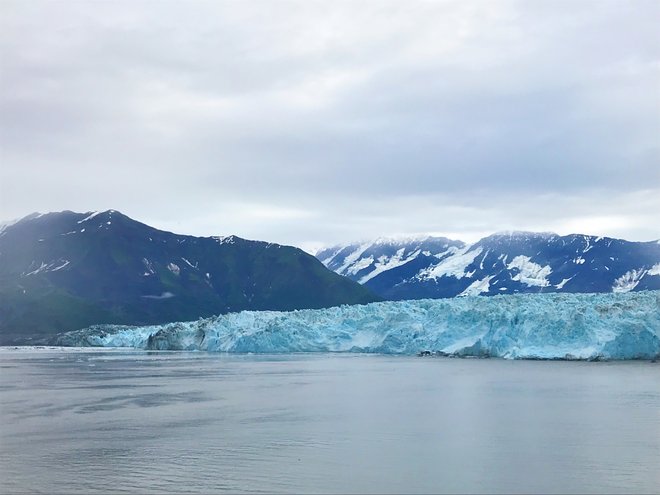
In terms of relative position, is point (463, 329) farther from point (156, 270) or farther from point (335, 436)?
point (156, 270)

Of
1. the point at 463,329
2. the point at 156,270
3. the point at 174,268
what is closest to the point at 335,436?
the point at 463,329

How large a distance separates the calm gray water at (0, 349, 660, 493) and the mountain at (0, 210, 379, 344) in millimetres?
115250

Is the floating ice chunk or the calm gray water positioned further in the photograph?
the floating ice chunk

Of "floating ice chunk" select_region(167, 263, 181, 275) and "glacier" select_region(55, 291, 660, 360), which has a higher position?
"floating ice chunk" select_region(167, 263, 181, 275)

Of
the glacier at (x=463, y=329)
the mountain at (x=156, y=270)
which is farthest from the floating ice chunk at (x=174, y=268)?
the glacier at (x=463, y=329)

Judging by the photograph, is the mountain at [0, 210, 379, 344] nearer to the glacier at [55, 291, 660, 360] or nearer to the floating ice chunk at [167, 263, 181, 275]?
the floating ice chunk at [167, 263, 181, 275]

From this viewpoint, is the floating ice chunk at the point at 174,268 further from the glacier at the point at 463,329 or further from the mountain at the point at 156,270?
the glacier at the point at 463,329

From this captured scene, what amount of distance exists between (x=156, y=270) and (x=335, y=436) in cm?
16104

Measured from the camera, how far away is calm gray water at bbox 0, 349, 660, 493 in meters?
12.5

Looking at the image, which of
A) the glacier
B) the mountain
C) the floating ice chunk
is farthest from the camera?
the floating ice chunk

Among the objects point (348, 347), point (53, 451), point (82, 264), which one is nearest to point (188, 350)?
point (348, 347)

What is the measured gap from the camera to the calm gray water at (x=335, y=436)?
493 inches

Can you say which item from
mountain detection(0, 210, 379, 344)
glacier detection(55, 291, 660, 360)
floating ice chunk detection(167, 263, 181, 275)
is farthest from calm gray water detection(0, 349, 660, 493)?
floating ice chunk detection(167, 263, 181, 275)

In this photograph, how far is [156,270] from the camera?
568 ft
